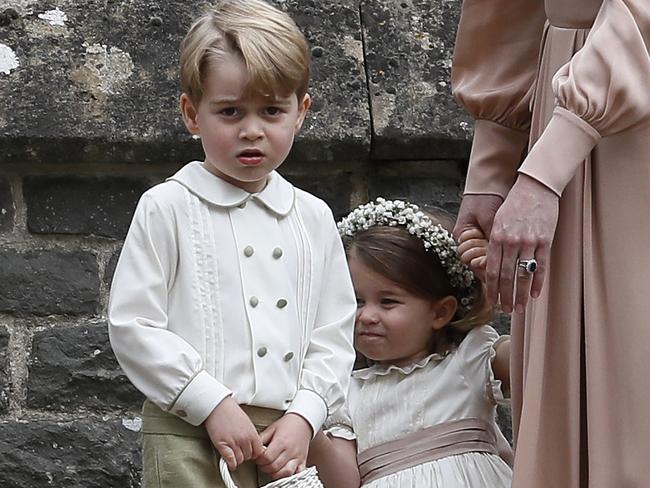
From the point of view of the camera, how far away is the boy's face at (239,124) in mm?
2447

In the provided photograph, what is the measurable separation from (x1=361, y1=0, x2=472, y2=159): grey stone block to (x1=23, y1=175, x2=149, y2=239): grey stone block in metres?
0.62

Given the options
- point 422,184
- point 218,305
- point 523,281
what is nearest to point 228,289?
point 218,305

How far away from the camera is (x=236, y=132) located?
96.9 inches

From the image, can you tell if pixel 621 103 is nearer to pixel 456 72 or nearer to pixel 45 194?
pixel 456 72

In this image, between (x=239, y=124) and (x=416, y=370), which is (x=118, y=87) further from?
(x=239, y=124)

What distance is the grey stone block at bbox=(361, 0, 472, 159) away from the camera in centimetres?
356

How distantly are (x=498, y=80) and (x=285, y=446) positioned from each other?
98 centimetres

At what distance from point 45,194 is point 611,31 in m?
1.54

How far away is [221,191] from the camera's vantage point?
2.50 m

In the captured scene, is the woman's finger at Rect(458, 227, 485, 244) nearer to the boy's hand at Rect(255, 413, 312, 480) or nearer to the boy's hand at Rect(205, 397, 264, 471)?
the boy's hand at Rect(255, 413, 312, 480)

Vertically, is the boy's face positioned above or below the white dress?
above

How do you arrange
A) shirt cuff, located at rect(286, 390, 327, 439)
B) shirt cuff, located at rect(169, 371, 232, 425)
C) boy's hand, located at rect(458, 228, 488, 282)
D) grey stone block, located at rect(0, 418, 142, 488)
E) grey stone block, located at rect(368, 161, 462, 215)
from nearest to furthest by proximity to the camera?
shirt cuff, located at rect(169, 371, 232, 425) → shirt cuff, located at rect(286, 390, 327, 439) → boy's hand, located at rect(458, 228, 488, 282) → grey stone block, located at rect(0, 418, 142, 488) → grey stone block, located at rect(368, 161, 462, 215)

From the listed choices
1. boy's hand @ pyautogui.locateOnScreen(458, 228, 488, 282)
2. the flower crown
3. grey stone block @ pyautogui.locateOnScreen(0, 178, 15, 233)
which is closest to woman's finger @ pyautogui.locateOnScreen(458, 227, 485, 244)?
boy's hand @ pyautogui.locateOnScreen(458, 228, 488, 282)

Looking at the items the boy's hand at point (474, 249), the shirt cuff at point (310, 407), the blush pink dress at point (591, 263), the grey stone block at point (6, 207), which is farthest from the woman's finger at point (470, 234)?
the grey stone block at point (6, 207)
